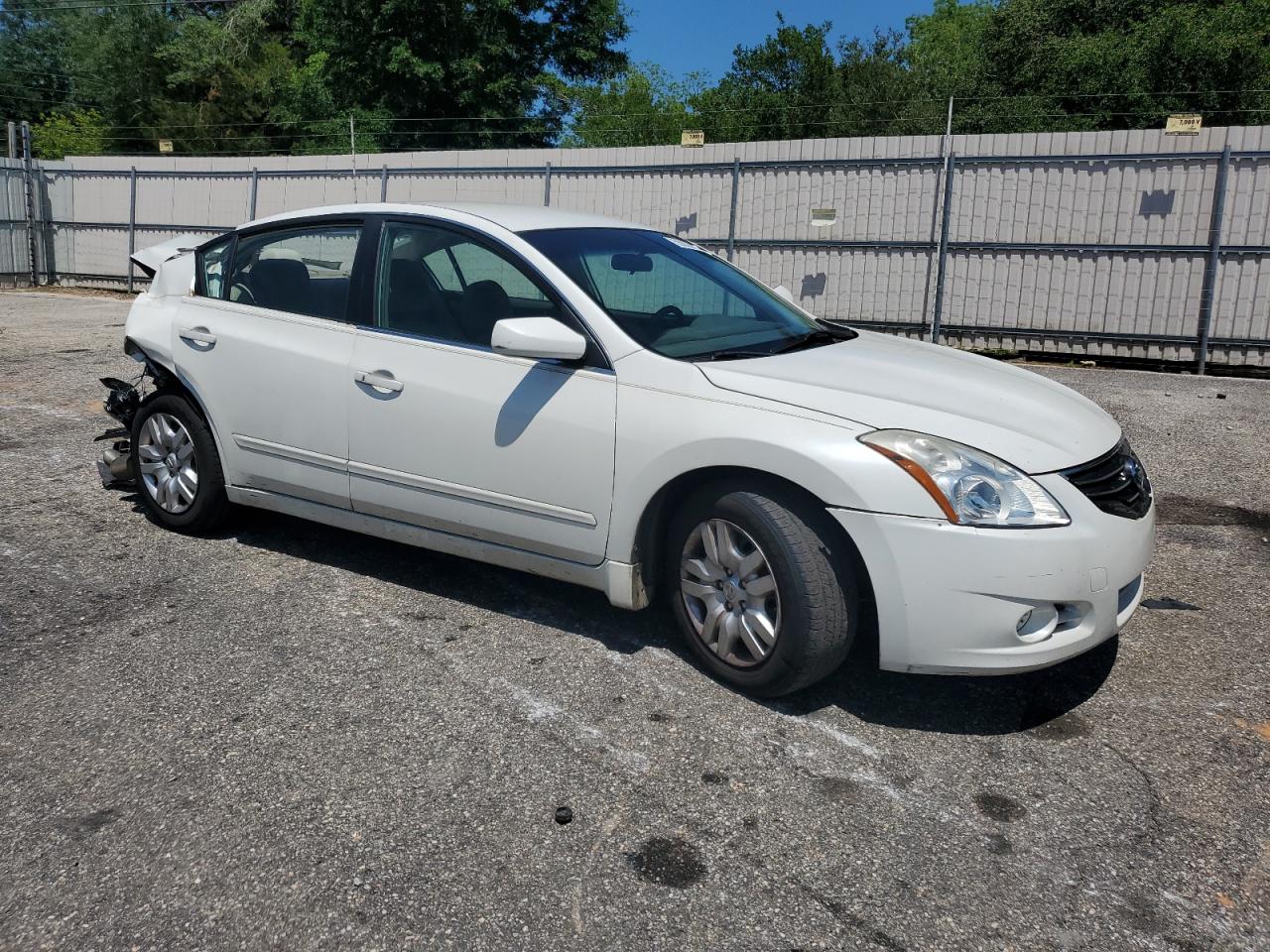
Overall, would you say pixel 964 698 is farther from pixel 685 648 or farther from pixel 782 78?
pixel 782 78

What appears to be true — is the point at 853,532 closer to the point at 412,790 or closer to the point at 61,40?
the point at 412,790

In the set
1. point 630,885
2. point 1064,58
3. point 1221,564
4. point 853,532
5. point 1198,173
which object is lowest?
point 630,885

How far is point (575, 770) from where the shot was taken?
312 cm

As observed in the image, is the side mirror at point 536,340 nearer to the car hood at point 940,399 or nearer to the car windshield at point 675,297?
the car windshield at point 675,297

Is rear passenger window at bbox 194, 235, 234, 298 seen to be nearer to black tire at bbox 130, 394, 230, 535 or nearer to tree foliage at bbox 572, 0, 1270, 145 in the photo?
black tire at bbox 130, 394, 230, 535

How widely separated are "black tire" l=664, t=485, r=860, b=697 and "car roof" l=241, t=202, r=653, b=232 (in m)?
1.50

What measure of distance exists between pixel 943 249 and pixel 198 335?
31.6 ft

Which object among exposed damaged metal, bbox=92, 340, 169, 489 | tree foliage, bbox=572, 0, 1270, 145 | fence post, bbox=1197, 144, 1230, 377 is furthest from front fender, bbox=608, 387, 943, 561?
tree foliage, bbox=572, 0, 1270, 145

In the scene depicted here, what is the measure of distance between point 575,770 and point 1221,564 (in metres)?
3.54

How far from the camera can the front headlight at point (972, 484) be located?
317cm

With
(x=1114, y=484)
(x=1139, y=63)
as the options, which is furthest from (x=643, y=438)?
(x=1139, y=63)

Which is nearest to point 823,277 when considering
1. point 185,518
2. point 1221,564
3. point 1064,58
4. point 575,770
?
point 1221,564

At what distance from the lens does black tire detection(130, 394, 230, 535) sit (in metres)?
4.89

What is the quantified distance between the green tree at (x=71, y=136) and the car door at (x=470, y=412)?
44.5m
